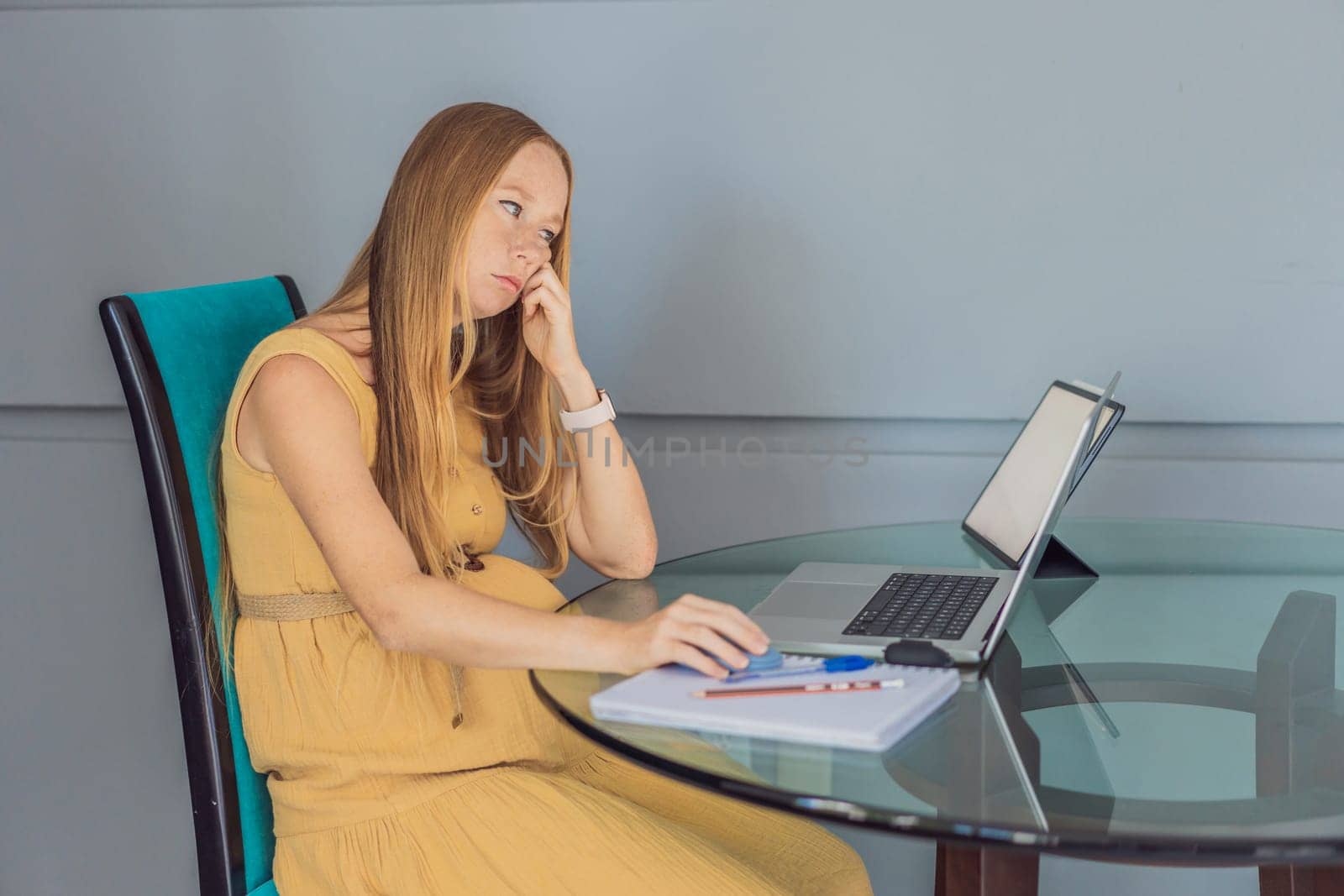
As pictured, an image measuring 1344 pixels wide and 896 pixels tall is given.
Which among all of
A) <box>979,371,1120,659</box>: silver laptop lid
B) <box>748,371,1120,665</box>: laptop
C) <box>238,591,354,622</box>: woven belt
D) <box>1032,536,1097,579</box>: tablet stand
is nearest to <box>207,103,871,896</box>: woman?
<box>238,591,354,622</box>: woven belt

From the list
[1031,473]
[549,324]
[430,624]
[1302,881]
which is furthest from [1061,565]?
[430,624]

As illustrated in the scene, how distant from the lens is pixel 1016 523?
1.69 metres

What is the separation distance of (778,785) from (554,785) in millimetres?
432

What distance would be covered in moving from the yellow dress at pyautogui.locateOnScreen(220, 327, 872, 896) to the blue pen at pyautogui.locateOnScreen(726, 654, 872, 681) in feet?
0.75

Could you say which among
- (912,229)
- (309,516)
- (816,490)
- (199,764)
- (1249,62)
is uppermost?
(1249,62)

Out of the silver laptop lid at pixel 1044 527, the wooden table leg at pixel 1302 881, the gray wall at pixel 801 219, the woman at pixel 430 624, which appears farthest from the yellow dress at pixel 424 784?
the gray wall at pixel 801 219

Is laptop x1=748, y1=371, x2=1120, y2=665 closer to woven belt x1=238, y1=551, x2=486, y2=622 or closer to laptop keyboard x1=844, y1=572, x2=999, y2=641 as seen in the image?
laptop keyboard x1=844, y1=572, x2=999, y2=641

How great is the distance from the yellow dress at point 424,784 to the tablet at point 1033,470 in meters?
0.48

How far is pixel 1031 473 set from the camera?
5.57ft

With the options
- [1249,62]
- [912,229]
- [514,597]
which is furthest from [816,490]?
[1249,62]

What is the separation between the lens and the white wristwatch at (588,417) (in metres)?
1.68

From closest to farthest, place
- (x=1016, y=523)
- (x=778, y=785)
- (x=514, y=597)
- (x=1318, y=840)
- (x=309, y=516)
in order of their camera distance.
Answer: (x=1318, y=840) < (x=778, y=785) < (x=309, y=516) < (x=514, y=597) < (x=1016, y=523)

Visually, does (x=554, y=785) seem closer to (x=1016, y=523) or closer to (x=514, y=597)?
(x=514, y=597)

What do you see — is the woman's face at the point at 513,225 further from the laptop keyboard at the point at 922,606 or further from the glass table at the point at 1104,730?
the laptop keyboard at the point at 922,606
